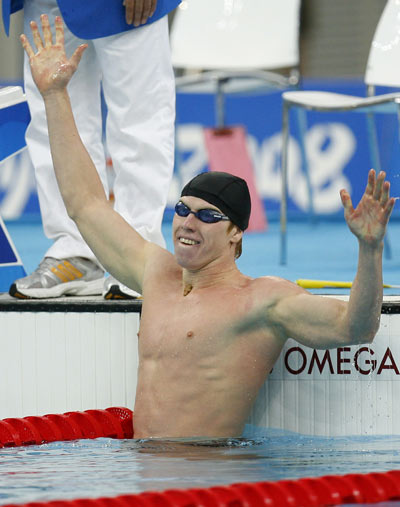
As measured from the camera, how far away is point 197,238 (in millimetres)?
2996

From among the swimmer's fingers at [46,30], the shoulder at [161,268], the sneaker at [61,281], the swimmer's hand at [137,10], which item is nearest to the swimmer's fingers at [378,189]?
the shoulder at [161,268]

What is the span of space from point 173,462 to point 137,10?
61.0 inches

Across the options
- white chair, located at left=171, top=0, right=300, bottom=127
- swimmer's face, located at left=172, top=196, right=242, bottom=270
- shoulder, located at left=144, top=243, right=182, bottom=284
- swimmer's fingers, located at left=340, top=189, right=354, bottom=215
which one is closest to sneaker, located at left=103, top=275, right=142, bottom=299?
shoulder, located at left=144, top=243, right=182, bottom=284

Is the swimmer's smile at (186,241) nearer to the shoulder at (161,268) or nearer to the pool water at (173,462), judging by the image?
the shoulder at (161,268)

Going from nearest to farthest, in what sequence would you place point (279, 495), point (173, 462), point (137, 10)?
point (279, 495) < point (173, 462) < point (137, 10)

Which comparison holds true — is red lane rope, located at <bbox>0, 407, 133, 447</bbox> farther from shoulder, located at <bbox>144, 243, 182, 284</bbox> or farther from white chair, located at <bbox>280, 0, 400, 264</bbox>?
white chair, located at <bbox>280, 0, 400, 264</bbox>

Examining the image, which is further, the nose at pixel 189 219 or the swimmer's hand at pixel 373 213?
the nose at pixel 189 219

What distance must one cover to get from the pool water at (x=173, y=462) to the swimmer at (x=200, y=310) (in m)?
0.10

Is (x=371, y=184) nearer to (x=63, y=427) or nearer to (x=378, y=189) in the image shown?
(x=378, y=189)

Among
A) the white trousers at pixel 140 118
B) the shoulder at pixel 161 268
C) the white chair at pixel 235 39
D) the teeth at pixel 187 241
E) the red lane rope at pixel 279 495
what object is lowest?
the red lane rope at pixel 279 495

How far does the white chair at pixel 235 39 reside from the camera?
6.21 metres

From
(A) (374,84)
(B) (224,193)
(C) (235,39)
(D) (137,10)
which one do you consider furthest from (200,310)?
(C) (235,39)

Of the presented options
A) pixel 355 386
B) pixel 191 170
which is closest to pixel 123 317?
pixel 355 386

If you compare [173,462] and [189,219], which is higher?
[189,219]
